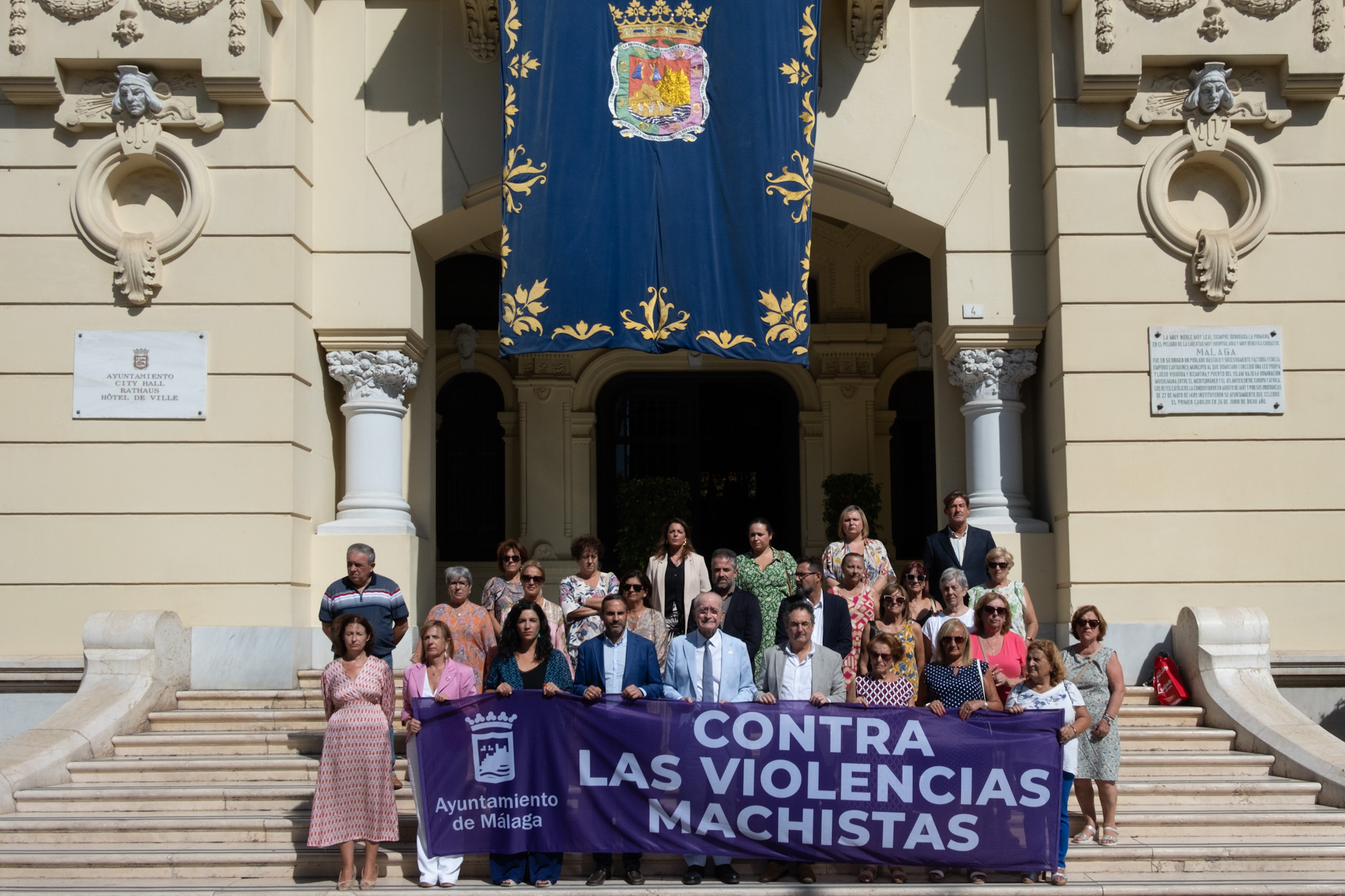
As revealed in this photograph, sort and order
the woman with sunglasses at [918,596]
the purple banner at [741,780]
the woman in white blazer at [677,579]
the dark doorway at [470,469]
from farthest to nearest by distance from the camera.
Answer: the dark doorway at [470,469], the woman in white blazer at [677,579], the woman with sunglasses at [918,596], the purple banner at [741,780]

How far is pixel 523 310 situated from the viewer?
11164mm

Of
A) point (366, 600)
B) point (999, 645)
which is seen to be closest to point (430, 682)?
point (366, 600)

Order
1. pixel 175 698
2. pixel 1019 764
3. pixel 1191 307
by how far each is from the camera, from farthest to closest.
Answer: pixel 1191 307, pixel 175 698, pixel 1019 764

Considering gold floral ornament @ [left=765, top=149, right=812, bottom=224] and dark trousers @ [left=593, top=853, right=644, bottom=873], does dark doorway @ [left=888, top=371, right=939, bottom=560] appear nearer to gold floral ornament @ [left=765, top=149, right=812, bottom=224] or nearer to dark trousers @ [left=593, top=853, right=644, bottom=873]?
gold floral ornament @ [left=765, top=149, right=812, bottom=224]

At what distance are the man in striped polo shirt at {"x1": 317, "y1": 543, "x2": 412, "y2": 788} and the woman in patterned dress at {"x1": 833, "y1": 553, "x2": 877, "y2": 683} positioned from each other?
10.4 feet

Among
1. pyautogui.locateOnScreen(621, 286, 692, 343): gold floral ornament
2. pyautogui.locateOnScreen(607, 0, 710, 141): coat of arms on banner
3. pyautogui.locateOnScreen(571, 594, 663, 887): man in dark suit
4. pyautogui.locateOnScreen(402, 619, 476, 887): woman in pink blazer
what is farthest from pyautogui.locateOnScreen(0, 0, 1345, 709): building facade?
pyautogui.locateOnScreen(571, 594, 663, 887): man in dark suit

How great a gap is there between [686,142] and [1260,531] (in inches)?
235

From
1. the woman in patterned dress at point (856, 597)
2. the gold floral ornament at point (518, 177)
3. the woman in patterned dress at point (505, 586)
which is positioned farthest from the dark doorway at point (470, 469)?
the woman in patterned dress at point (856, 597)

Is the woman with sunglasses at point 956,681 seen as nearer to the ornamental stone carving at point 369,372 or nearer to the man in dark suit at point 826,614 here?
the man in dark suit at point 826,614

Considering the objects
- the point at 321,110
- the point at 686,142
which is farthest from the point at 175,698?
the point at 686,142

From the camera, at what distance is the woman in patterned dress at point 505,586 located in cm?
952

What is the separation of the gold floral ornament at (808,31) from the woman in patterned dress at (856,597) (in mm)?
4876

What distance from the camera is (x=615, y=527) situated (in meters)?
16.6

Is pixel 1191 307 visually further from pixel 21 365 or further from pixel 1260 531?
pixel 21 365
